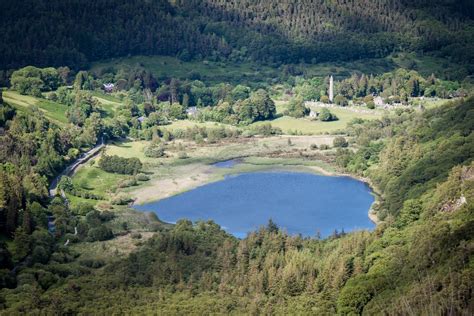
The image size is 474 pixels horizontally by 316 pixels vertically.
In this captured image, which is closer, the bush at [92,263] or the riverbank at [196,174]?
the bush at [92,263]

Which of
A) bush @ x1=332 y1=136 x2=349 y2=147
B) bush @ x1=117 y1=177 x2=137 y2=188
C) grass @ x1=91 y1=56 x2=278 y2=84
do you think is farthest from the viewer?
grass @ x1=91 y1=56 x2=278 y2=84

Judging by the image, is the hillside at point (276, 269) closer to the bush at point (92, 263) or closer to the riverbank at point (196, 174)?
the bush at point (92, 263)

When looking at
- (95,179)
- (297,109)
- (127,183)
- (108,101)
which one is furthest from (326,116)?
(95,179)

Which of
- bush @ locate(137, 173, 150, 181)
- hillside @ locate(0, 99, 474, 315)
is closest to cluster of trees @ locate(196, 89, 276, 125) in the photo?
bush @ locate(137, 173, 150, 181)

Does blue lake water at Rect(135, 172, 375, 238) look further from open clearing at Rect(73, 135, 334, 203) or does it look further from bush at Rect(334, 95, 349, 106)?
bush at Rect(334, 95, 349, 106)

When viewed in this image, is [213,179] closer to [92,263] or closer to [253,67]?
[92,263]

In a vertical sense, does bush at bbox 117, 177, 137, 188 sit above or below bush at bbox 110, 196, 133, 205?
below

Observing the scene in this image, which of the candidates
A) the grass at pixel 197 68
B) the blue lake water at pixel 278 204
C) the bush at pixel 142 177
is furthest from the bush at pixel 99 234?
the grass at pixel 197 68
